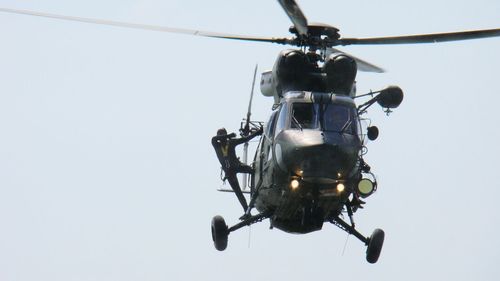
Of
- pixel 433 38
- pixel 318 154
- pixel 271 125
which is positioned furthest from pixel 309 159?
pixel 433 38

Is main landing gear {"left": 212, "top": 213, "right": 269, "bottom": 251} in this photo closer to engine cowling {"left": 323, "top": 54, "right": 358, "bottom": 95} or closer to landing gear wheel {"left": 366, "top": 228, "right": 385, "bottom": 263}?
landing gear wheel {"left": 366, "top": 228, "right": 385, "bottom": 263}

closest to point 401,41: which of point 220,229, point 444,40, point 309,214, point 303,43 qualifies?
point 444,40

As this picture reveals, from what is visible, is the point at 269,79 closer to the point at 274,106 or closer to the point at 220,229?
the point at 274,106

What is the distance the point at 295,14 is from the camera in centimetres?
2206

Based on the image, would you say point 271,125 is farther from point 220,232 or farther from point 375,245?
point 375,245

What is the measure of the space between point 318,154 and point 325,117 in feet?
4.61

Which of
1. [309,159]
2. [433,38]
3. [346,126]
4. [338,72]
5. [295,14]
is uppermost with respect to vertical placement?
[295,14]

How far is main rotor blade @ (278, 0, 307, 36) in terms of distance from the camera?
70.6ft

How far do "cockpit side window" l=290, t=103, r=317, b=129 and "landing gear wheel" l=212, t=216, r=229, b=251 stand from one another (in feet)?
11.8

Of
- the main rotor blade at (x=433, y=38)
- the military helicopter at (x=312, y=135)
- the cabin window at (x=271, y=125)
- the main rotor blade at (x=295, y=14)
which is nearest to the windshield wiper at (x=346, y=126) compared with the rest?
the military helicopter at (x=312, y=135)

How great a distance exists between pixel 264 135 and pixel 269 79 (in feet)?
6.07

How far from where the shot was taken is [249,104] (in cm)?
2550

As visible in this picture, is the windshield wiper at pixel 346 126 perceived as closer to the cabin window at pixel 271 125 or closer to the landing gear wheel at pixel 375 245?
the cabin window at pixel 271 125

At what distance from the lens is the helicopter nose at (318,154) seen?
20.6 metres
